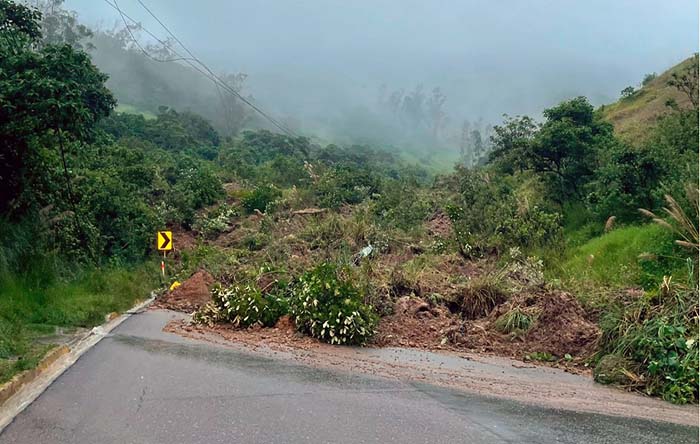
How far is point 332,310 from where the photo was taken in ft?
41.8

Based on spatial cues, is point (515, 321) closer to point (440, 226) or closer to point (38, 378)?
point (38, 378)

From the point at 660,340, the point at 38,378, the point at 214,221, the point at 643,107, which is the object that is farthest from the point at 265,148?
the point at 660,340

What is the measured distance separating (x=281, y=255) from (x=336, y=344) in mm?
10738

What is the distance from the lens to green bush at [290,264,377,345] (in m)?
12.5

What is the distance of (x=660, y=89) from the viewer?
4225cm

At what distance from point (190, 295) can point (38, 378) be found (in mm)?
11064

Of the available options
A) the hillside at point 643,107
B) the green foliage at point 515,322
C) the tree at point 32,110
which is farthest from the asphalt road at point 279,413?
the hillside at point 643,107

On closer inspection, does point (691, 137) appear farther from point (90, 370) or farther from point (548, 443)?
point (90, 370)

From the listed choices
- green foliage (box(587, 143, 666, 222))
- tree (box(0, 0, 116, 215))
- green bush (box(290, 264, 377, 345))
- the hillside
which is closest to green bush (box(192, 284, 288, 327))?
green bush (box(290, 264, 377, 345))

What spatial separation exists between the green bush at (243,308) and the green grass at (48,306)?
2.99 metres

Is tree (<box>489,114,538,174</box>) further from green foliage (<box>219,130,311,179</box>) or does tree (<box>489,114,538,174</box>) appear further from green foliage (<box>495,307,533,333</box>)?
green foliage (<box>219,130,311,179</box>)

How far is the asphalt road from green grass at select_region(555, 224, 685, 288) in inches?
244

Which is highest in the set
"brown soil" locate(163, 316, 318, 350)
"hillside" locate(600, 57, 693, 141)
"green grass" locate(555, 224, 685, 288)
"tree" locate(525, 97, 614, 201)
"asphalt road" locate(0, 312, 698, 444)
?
"hillside" locate(600, 57, 693, 141)

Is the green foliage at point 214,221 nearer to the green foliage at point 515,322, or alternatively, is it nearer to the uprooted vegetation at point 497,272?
the uprooted vegetation at point 497,272
